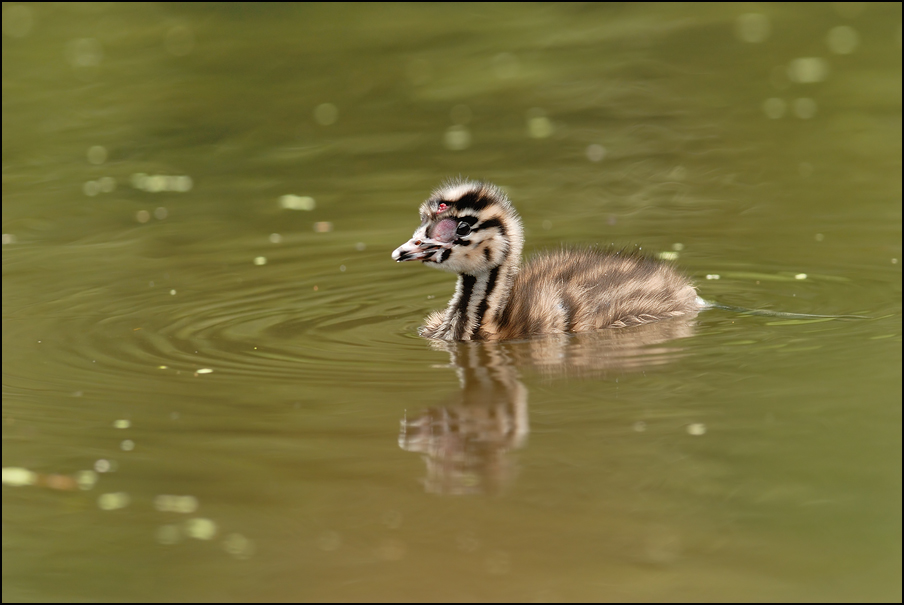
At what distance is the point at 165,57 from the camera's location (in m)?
18.2

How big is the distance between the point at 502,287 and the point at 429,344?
2.07ft

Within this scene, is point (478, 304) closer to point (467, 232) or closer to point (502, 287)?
point (502, 287)

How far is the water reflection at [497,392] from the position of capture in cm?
595

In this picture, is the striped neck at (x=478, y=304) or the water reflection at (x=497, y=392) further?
the striped neck at (x=478, y=304)

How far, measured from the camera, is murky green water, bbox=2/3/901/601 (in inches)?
206

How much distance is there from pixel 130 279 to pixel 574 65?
8326 millimetres

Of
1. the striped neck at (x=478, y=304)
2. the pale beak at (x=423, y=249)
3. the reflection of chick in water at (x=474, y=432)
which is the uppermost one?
the pale beak at (x=423, y=249)

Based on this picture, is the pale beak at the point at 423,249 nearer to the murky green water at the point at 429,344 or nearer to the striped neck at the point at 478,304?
the striped neck at the point at 478,304

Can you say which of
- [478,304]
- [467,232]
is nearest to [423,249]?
[467,232]

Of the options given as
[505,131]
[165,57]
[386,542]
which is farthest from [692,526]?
[165,57]

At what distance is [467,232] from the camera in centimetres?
839

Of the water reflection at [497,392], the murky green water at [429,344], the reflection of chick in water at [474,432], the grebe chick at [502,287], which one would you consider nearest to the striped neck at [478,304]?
the grebe chick at [502,287]

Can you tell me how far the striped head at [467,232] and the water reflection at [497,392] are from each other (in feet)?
1.79

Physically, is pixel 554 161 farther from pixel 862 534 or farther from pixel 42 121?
pixel 862 534
